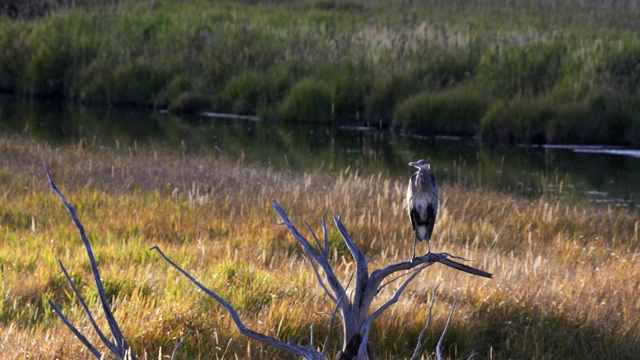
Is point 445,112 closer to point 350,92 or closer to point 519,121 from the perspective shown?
point 519,121

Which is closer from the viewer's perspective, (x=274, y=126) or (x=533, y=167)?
(x=533, y=167)

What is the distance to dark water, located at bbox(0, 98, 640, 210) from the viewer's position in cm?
1142

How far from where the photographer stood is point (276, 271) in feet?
16.8

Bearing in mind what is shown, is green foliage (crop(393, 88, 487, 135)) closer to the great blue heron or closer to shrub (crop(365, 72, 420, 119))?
shrub (crop(365, 72, 420, 119))

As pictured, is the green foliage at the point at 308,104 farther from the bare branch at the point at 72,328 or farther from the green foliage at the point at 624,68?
the bare branch at the point at 72,328

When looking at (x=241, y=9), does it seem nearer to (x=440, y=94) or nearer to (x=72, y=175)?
(x=440, y=94)

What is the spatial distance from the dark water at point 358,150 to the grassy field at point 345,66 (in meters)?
0.70

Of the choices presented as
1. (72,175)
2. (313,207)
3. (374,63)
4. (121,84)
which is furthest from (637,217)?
(121,84)

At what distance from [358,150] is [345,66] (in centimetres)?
438

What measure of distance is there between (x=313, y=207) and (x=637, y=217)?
3.30m

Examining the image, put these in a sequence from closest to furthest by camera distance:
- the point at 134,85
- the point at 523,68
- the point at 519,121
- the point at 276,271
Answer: the point at 276,271, the point at 519,121, the point at 523,68, the point at 134,85

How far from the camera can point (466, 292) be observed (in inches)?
195

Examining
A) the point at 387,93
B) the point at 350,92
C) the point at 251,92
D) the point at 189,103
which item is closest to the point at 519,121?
the point at 387,93

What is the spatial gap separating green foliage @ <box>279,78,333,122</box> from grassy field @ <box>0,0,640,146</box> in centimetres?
2
